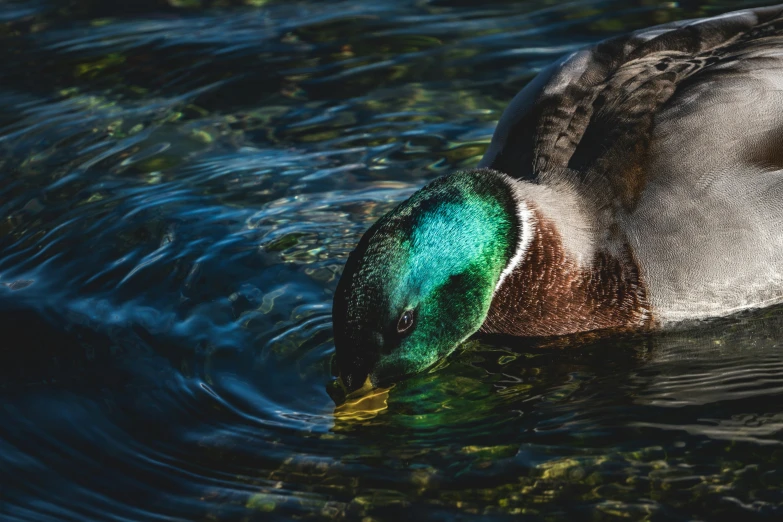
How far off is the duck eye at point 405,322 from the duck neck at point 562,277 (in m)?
0.64

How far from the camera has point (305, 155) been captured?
6.75 metres

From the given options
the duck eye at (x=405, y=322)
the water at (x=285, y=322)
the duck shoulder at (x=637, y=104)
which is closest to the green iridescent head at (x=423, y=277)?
the duck eye at (x=405, y=322)

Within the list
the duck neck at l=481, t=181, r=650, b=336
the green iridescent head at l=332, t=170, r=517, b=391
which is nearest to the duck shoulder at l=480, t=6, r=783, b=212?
the duck neck at l=481, t=181, r=650, b=336

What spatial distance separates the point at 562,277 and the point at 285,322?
3.93 ft

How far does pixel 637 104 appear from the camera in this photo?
492cm

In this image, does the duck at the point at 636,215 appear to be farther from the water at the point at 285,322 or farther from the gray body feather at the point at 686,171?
the water at the point at 285,322

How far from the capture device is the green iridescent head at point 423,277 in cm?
416

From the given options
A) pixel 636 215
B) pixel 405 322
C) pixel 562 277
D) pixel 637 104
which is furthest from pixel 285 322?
pixel 637 104

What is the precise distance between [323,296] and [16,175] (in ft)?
7.73

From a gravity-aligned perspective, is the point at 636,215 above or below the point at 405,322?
above

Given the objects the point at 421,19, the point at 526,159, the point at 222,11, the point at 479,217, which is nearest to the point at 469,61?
the point at 421,19

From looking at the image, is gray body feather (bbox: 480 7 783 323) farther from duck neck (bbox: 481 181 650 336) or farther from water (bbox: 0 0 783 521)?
water (bbox: 0 0 783 521)

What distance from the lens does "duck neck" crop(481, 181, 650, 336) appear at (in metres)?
4.81

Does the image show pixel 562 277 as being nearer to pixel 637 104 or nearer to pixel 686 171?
pixel 686 171
